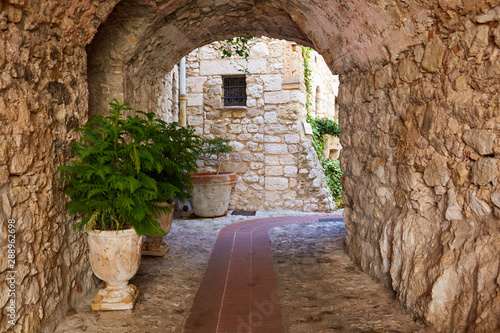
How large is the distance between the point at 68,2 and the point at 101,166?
3.74 ft

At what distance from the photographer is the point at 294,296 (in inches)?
120

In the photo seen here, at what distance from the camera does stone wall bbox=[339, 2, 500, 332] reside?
1.93 m

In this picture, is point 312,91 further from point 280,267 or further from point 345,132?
point 280,267

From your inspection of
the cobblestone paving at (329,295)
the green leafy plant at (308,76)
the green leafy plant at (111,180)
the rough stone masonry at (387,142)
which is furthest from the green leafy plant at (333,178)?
the green leafy plant at (111,180)

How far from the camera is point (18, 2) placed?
208 centimetres

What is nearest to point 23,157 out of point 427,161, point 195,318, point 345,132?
point 195,318

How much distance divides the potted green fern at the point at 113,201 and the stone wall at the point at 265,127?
5124 mm

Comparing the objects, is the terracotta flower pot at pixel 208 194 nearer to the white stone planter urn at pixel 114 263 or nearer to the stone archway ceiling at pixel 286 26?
the stone archway ceiling at pixel 286 26

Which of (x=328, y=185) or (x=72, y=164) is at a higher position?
(x=72, y=164)

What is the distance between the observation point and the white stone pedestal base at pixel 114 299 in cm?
267

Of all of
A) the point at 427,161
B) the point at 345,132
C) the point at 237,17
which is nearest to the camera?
the point at 427,161

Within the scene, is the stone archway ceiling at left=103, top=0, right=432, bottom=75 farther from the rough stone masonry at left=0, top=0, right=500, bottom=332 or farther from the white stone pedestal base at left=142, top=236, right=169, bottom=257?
the white stone pedestal base at left=142, top=236, right=169, bottom=257

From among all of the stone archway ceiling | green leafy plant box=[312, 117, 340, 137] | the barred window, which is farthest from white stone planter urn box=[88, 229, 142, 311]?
green leafy plant box=[312, 117, 340, 137]

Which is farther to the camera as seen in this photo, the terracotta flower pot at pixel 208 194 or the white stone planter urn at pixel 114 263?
the terracotta flower pot at pixel 208 194
